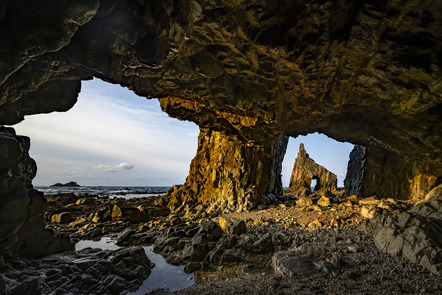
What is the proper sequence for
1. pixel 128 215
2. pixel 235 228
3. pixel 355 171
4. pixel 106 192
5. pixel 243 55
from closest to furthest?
pixel 243 55 → pixel 235 228 → pixel 128 215 → pixel 355 171 → pixel 106 192

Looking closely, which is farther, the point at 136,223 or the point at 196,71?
the point at 136,223

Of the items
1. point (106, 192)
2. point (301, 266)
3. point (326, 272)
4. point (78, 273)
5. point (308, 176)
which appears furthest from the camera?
point (106, 192)

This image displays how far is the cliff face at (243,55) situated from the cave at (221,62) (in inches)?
1.2

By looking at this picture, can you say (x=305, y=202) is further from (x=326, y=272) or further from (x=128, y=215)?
(x=128, y=215)

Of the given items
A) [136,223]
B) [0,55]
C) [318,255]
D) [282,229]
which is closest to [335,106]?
[282,229]

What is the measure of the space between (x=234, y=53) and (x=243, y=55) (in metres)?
0.32

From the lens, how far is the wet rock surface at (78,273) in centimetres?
442

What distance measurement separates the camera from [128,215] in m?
13.4

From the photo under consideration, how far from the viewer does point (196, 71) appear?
26.4ft

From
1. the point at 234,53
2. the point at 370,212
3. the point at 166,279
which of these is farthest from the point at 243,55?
the point at 370,212

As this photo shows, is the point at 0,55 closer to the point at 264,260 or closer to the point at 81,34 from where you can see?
the point at 81,34

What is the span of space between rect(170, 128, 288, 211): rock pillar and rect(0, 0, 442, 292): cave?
12.7 feet

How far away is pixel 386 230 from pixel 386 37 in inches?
208

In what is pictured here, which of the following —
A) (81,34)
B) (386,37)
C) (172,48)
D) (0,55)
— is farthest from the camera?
(386,37)
